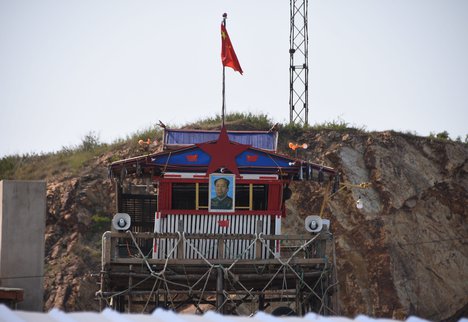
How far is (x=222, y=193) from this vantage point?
3388 cm

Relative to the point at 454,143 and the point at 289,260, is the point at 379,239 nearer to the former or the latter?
the point at 454,143

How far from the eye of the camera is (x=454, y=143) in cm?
5584

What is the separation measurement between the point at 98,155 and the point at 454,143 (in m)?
16.0

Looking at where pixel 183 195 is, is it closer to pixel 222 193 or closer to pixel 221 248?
pixel 222 193

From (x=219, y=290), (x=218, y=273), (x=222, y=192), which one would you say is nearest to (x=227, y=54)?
(x=222, y=192)

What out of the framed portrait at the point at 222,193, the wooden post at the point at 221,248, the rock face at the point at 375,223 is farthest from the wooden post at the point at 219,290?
the rock face at the point at 375,223

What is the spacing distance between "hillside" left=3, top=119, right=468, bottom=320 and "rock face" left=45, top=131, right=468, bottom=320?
43 millimetres

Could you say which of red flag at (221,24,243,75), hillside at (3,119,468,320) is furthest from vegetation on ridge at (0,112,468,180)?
red flag at (221,24,243,75)

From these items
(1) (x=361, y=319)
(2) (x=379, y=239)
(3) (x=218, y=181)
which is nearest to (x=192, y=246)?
(3) (x=218, y=181)

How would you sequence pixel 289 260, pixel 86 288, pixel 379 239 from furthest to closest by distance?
pixel 379 239
pixel 86 288
pixel 289 260

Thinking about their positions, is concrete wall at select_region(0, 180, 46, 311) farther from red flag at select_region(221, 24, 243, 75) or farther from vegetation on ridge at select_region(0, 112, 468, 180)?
vegetation on ridge at select_region(0, 112, 468, 180)

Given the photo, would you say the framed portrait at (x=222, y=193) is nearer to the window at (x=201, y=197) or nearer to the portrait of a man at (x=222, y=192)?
the portrait of a man at (x=222, y=192)

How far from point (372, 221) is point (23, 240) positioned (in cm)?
2446

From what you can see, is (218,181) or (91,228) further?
(91,228)
